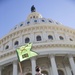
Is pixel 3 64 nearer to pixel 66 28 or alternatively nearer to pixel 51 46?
pixel 51 46

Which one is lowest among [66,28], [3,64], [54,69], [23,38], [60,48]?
[54,69]

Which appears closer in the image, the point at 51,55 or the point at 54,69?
the point at 54,69

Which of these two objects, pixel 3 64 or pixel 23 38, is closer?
pixel 3 64

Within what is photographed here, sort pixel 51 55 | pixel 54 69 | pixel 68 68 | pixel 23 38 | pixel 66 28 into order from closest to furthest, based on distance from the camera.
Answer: pixel 54 69
pixel 51 55
pixel 68 68
pixel 23 38
pixel 66 28

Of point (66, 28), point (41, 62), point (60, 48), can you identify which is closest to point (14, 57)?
point (41, 62)

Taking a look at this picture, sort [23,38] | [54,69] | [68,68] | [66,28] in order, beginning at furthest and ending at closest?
[66,28], [23,38], [68,68], [54,69]

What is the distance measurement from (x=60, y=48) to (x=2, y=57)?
8906 millimetres

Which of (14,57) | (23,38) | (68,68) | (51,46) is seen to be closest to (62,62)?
(68,68)

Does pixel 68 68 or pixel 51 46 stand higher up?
pixel 51 46

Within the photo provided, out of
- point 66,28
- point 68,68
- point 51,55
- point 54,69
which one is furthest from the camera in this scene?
point 66,28

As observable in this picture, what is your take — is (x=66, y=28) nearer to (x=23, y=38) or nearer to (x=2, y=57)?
(x=23, y=38)

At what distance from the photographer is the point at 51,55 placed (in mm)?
28500

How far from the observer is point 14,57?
28766mm

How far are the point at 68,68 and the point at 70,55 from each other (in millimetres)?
2924
